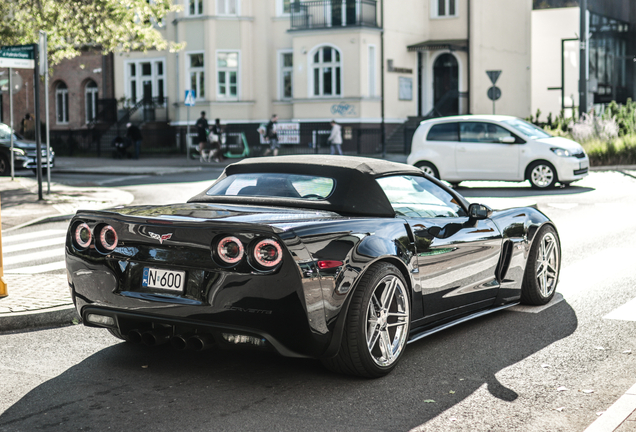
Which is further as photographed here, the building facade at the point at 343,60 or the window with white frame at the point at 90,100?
the window with white frame at the point at 90,100

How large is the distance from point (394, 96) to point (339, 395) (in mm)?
33070

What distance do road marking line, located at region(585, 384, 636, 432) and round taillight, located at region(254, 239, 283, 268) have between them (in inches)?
69.7

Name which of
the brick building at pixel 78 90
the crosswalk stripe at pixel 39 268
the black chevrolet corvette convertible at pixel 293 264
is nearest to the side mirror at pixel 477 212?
the black chevrolet corvette convertible at pixel 293 264

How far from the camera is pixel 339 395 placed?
469cm

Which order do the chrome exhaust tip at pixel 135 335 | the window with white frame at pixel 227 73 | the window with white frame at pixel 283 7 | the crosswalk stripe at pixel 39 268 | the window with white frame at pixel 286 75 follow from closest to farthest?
the chrome exhaust tip at pixel 135 335, the crosswalk stripe at pixel 39 268, the window with white frame at pixel 227 73, the window with white frame at pixel 283 7, the window with white frame at pixel 286 75

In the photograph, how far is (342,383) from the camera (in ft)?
16.1

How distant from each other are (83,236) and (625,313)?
13.8 ft

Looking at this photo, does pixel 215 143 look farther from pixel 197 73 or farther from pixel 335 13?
pixel 335 13

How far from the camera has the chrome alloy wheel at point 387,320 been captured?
4.98 meters

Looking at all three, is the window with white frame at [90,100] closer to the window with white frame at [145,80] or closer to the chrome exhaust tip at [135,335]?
the window with white frame at [145,80]

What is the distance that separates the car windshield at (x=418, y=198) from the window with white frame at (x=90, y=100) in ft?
132

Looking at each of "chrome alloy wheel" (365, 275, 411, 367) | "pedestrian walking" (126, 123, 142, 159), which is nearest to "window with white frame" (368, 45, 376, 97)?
"pedestrian walking" (126, 123, 142, 159)

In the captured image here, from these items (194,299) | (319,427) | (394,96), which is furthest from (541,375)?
(394,96)

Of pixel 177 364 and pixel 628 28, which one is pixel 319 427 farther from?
pixel 628 28
